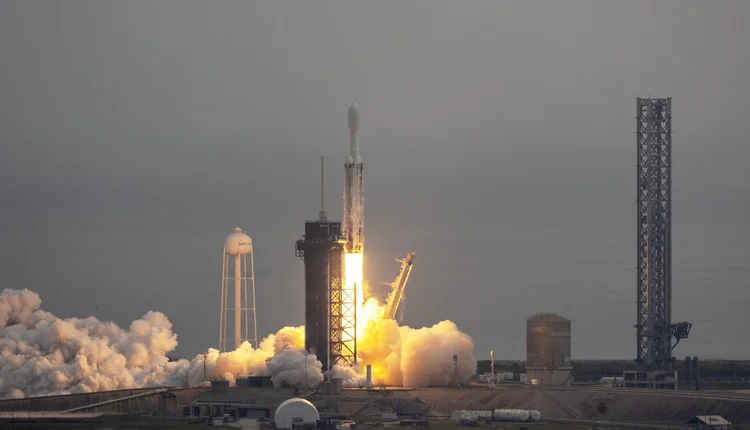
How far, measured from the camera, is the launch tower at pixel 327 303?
168 m

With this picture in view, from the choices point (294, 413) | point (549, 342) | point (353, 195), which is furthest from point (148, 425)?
point (549, 342)

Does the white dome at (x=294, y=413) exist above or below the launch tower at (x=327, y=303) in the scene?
below

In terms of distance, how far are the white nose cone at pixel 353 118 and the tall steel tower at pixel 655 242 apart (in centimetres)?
2907

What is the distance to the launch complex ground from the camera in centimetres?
14912

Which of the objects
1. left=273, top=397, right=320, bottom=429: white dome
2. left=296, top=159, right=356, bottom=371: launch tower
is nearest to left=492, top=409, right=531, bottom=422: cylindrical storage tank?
left=273, top=397, right=320, bottom=429: white dome

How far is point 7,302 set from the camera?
186 m

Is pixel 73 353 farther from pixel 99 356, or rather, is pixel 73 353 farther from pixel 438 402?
pixel 438 402

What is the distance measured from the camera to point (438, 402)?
516 ft

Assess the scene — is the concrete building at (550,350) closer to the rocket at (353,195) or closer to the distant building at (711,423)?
the rocket at (353,195)

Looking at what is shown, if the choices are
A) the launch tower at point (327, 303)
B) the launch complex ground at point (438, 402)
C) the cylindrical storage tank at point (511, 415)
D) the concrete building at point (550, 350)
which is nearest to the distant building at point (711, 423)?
the launch complex ground at point (438, 402)

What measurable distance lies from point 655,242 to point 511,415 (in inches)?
1471

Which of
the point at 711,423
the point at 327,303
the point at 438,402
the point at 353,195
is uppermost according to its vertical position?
the point at 353,195

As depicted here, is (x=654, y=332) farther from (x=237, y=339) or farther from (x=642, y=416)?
(x=237, y=339)

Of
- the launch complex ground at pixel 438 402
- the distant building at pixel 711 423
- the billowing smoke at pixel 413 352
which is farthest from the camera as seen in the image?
the billowing smoke at pixel 413 352
